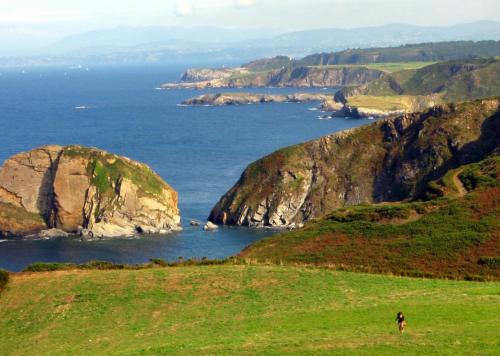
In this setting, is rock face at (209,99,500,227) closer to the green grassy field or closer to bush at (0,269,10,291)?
the green grassy field

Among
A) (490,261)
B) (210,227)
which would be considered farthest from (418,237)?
(210,227)

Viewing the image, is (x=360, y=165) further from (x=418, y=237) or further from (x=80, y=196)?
(x=418, y=237)

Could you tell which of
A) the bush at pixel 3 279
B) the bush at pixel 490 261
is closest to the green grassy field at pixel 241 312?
the bush at pixel 3 279

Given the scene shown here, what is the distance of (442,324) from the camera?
3316cm

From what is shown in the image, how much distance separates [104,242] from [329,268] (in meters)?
57.9

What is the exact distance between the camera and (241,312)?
3972 centimetres

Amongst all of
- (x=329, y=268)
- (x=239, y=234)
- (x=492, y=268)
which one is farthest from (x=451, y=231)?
(x=239, y=234)

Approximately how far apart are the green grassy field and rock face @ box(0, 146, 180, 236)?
58.3m

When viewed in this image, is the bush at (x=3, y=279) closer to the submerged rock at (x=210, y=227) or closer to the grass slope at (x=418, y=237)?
the grass slope at (x=418, y=237)

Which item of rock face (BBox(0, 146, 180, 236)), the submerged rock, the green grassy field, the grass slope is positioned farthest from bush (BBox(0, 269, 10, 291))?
the submerged rock

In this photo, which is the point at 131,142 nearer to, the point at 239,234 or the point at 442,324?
the point at 239,234

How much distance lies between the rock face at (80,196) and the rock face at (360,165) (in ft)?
36.3

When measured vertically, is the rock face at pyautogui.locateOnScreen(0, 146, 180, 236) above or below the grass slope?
below

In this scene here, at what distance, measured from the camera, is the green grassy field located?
31.9 meters
